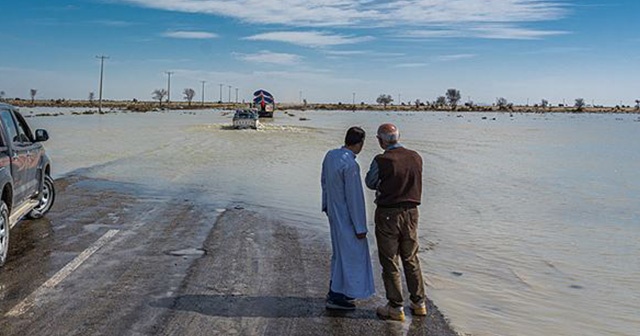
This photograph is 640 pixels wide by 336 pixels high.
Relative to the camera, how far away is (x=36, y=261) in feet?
25.6

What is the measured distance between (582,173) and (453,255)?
1583 centimetres

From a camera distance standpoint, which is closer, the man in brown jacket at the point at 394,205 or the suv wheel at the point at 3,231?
the man in brown jacket at the point at 394,205

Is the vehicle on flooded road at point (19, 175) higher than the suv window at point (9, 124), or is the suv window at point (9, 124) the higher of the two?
the suv window at point (9, 124)

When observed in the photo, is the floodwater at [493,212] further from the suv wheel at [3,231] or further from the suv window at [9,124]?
the suv wheel at [3,231]

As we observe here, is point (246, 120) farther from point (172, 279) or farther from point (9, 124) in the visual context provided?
point (172, 279)

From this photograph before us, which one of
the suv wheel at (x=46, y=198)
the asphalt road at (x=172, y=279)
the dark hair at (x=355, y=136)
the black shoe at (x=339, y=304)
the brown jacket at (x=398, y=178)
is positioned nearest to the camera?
the asphalt road at (x=172, y=279)

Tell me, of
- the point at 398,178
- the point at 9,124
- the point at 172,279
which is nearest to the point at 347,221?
the point at 398,178

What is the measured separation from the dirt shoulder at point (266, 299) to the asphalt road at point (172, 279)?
0.01m

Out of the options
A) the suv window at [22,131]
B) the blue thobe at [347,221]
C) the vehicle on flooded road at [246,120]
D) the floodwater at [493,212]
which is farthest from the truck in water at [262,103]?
the blue thobe at [347,221]

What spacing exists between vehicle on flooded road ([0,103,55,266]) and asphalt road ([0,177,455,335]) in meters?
0.39

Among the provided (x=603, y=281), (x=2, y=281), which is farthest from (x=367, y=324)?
(x=603, y=281)

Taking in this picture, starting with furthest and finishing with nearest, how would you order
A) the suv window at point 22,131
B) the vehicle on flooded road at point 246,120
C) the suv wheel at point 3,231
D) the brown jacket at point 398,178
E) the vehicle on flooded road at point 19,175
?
1. the vehicle on flooded road at point 246,120
2. the suv window at point 22,131
3. the vehicle on flooded road at point 19,175
4. the suv wheel at point 3,231
5. the brown jacket at point 398,178

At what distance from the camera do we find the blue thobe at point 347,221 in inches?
232

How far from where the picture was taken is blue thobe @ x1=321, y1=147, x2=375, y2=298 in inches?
232
